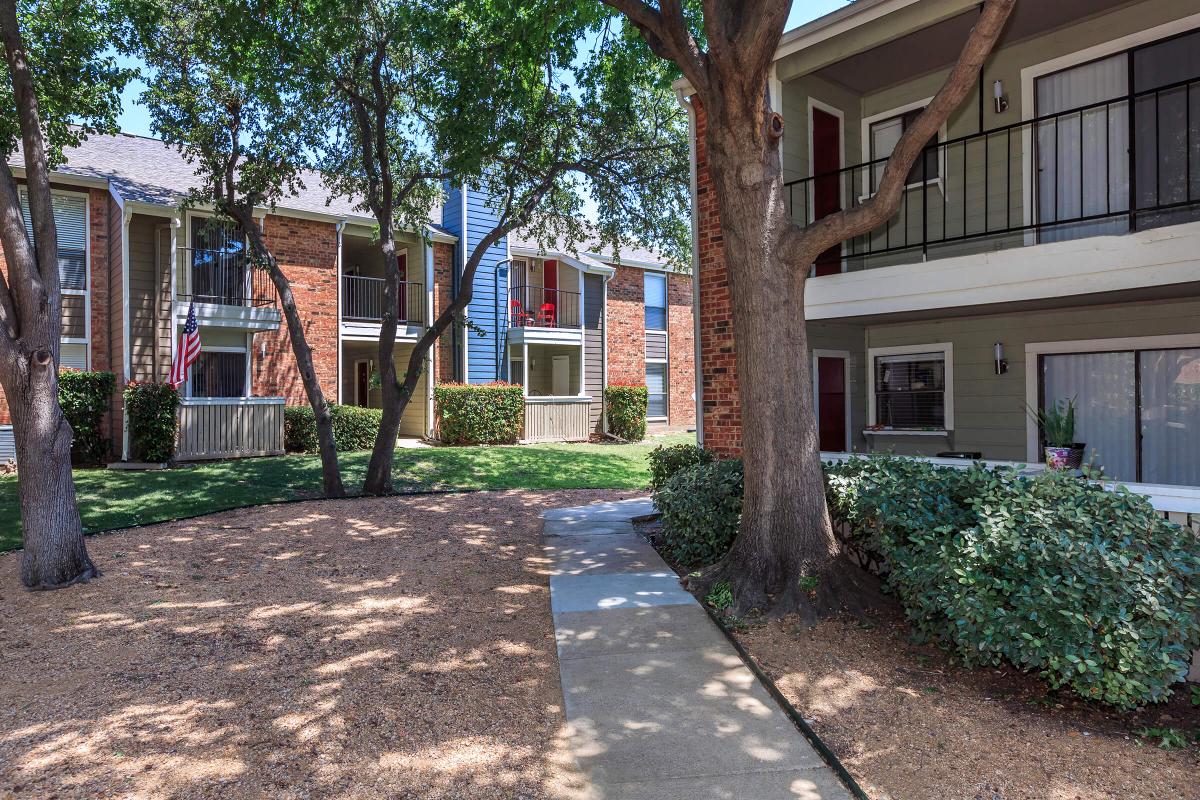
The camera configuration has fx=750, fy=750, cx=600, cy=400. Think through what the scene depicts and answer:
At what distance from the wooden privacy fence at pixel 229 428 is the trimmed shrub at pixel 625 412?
9.46m

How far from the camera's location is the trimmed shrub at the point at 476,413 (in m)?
19.1

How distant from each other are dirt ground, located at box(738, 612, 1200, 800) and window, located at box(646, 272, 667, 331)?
822 inches

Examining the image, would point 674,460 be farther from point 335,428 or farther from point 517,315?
point 517,315

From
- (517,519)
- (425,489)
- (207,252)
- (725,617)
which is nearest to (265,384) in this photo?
(207,252)

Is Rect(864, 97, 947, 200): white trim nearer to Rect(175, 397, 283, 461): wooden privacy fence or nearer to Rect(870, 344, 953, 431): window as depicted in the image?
Rect(870, 344, 953, 431): window

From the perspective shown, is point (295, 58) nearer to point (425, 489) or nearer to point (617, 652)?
A: point (425, 489)

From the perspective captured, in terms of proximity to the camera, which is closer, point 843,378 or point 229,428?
point 843,378

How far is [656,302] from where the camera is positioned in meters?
25.8

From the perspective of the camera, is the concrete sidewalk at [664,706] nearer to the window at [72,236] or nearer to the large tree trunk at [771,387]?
the large tree trunk at [771,387]

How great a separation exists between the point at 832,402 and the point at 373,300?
45.9 ft

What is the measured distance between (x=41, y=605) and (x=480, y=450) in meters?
11.7

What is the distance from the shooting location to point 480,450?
17547mm

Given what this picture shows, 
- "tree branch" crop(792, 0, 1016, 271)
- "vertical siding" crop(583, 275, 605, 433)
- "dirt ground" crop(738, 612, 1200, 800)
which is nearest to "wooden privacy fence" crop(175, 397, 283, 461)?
"vertical siding" crop(583, 275, 605, 433)

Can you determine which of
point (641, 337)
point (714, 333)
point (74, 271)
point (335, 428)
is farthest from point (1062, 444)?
point (641, 337)
